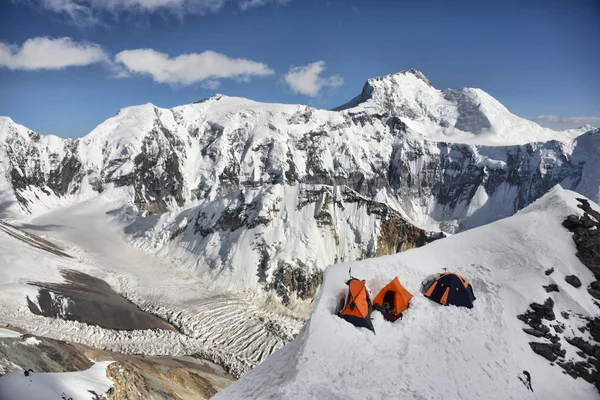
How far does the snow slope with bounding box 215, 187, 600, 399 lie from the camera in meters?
14.9

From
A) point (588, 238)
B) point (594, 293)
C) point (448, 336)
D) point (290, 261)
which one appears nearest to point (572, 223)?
point (588, 238)

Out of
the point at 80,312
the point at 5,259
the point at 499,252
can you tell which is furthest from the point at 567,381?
the point at 5,259

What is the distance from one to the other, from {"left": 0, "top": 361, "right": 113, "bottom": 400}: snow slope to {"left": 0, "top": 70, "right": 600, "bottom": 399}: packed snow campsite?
10cm

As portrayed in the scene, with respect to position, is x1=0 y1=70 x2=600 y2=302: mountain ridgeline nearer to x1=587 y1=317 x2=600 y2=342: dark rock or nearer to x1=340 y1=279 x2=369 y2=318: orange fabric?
x1=340 y1=279 x2=369 y2=318: orange fabric

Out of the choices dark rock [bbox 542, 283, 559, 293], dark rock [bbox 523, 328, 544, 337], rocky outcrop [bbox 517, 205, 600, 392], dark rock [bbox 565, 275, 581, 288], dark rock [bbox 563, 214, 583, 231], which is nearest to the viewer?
rocky outcrop [bbox 517, 205, 600, 392]

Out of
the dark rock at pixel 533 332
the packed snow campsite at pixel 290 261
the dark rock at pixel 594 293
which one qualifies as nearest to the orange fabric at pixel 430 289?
the packed snow campsite at pixel 290 261

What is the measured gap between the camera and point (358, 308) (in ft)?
58.7

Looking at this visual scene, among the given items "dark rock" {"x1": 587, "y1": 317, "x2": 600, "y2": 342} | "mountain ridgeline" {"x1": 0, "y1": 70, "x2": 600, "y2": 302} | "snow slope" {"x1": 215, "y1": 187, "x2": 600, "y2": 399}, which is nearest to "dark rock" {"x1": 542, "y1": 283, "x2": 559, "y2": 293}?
"snow slope" {"x1": 215, "y1": 187, "x2": 600, "y2": 399}

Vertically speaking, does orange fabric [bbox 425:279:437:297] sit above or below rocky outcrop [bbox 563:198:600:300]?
below

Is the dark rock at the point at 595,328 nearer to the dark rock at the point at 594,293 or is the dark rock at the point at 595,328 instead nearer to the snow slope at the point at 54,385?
the dark rock at the point at 594,293

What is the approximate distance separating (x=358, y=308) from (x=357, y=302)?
31 centimetres

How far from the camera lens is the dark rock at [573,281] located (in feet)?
67.8

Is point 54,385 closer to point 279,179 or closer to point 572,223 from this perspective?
point 572,223

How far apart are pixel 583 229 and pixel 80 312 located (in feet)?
162
